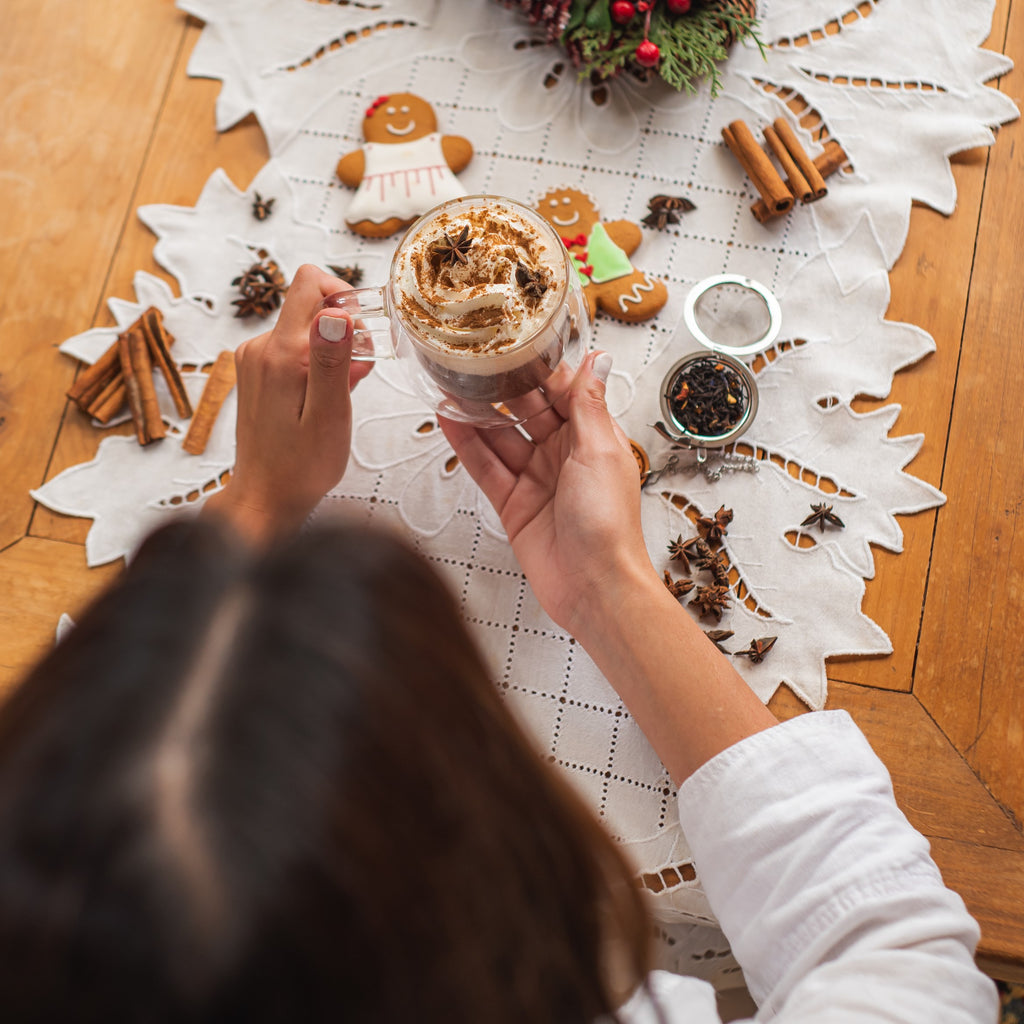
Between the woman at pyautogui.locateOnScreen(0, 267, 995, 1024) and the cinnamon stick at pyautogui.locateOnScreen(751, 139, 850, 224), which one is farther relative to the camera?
the cinnamon stick at pyautogui.locateOnScreen(751, 139, 850, 224)

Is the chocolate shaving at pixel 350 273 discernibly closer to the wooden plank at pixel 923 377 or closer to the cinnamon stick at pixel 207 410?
the cinnamon stick at pixel 207 410

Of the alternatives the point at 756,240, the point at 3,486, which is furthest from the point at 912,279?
the point at 3,486

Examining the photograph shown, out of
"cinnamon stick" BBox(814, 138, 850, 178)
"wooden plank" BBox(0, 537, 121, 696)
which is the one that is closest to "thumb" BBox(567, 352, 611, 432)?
"cinnamon stick" BBox(814, 138, 850, 178)

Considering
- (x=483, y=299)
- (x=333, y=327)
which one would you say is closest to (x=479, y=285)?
(x=483, y=299)

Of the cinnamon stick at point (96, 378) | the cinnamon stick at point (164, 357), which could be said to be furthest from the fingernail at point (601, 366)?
the cinnamon stick at point (96, 378)

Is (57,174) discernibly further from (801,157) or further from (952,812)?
(952,812)

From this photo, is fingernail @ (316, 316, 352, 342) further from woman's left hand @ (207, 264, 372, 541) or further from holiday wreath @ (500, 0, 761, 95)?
holiday wreath @ (500, 0, 761, 95)
